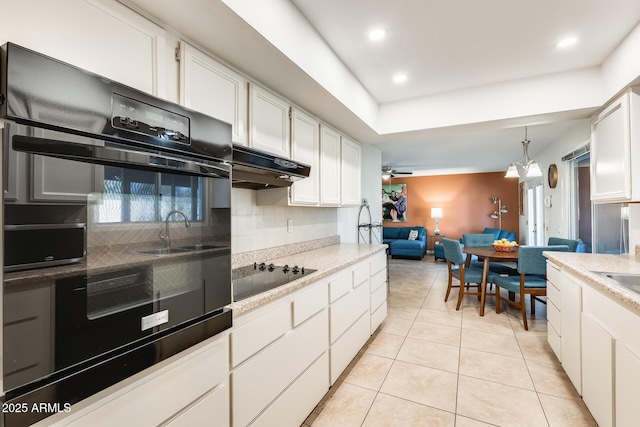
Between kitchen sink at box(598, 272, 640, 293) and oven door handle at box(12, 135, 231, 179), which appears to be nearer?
oven door handle at box(12, 135, 231, 179)

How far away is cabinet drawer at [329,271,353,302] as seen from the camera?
2037mm

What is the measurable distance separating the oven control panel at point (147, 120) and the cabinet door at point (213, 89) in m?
0.52

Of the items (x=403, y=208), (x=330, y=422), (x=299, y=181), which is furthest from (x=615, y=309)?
(x=403, y=208)

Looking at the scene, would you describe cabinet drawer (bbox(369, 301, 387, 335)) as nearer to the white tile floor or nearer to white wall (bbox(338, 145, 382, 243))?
the white tile floor

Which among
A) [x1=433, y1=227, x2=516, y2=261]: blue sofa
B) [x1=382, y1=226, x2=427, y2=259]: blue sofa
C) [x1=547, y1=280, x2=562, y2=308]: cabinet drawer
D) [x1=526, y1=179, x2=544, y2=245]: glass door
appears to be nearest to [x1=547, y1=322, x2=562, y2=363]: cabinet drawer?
[x1=547, y1=280, x2=562, y2=308]: cabinet drawer

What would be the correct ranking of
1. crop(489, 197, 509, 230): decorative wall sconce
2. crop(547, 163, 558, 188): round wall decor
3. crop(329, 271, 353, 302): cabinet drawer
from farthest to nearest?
crop(489, 197, 509, 230): decorative wall sconce
crop(547, 163, 558, 188): round wall decor
crop(329, 271, 353, 302): cabinet drawer

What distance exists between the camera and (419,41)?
2.19m

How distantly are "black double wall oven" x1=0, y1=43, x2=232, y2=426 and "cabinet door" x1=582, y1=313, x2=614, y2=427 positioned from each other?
1949 millimetres

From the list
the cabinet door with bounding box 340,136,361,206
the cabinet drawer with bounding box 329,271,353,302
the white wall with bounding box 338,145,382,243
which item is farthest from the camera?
the white wall with bounding box 338,145,382,243

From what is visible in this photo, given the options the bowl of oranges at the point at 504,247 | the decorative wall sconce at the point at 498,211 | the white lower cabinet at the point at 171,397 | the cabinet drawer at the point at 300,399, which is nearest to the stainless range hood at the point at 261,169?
the white lower cabinet at the point at 171,397

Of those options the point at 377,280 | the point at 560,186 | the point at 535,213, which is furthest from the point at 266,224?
the point at 535,213

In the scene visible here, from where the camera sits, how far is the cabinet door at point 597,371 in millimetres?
1501

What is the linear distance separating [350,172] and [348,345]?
1.87 m

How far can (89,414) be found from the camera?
76 cm
